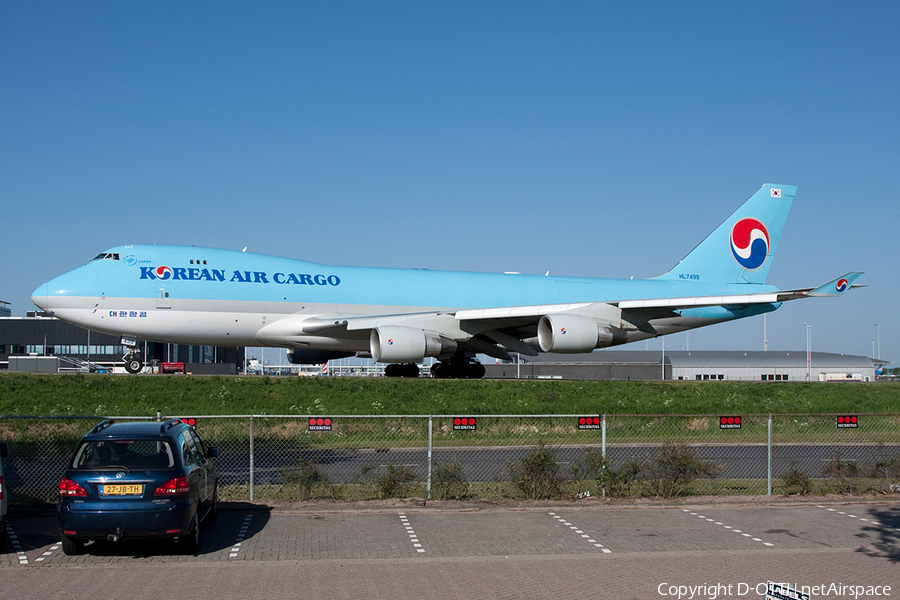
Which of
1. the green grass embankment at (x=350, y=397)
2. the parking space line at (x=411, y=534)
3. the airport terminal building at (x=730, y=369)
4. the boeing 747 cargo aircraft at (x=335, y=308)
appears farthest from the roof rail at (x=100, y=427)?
the airport terminal building at (x=730, y=369)

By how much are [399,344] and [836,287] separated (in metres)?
14.4

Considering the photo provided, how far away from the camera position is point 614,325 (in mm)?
28203

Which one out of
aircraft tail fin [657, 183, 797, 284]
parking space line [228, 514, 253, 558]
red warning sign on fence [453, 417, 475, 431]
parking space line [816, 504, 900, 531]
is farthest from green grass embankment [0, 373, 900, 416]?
parking space line [816, 504, 900, 531]

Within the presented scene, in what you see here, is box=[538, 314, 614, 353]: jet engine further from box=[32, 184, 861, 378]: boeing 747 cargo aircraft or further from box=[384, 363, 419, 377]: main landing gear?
box=[384, 363, 419, 377]: main landing gear

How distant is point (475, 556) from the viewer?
968cm

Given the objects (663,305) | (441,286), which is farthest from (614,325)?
(441,286)

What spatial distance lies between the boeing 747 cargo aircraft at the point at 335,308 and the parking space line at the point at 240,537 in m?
14.7

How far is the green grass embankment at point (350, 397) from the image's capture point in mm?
23500

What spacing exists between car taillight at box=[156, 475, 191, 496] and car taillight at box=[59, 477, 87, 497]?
84cm

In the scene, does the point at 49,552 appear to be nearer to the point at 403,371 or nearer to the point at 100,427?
the point at 100,427

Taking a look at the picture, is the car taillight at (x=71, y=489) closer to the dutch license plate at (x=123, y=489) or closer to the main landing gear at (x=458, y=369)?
the dutch license plate at (x=123, y=489)

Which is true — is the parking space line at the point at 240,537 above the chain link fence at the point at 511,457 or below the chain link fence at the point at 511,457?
below

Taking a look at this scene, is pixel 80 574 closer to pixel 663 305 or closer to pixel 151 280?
pixel 151 280

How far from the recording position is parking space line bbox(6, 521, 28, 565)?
9164mm
